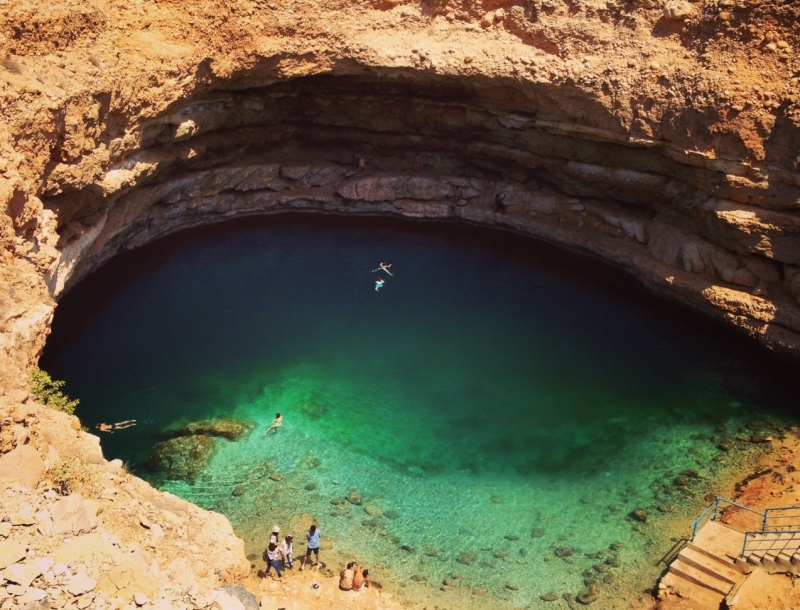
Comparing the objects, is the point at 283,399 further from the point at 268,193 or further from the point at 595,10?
the point at 595,10

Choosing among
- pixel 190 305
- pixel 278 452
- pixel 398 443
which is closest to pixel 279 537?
pixel 278 452

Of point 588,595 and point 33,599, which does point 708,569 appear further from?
point 33,599

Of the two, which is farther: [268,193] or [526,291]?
[268,193]

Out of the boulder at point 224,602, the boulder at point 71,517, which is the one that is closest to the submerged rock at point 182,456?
the boulder at point 224,602

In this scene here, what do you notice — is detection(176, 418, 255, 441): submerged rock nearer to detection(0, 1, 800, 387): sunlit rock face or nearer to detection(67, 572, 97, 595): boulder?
detection(0, 1, 800, 387): sunlit rock face

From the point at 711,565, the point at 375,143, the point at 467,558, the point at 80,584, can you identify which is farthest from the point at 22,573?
the point at 375,143

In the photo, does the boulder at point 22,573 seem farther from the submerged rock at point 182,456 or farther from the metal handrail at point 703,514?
the metal handrail at point 703,514
